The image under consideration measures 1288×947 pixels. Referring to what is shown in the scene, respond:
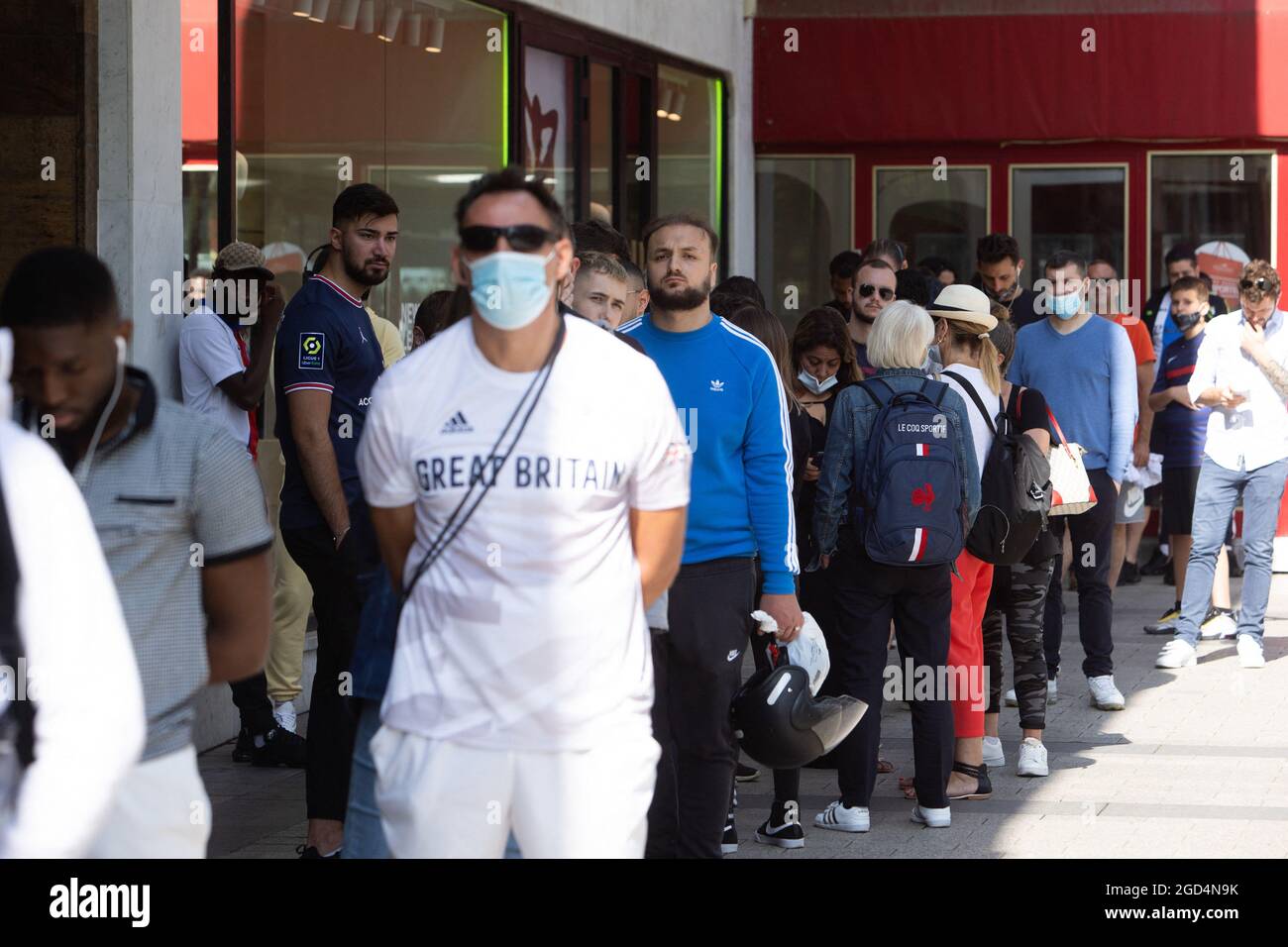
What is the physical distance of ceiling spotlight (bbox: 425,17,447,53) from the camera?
11.1 m

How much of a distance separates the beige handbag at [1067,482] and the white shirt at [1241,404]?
8.28 ft

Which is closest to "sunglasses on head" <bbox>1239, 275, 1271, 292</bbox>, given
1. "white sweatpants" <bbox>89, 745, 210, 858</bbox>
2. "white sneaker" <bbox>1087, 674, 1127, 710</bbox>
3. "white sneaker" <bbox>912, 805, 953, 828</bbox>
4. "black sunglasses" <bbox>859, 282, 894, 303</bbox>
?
"black sunglasses" <bbox>859, 282, 894, 303</bbox>

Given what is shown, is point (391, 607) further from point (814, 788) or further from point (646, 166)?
point (646, 166)

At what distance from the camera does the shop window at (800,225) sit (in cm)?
1672

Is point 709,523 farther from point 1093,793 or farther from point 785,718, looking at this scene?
point 1093,793

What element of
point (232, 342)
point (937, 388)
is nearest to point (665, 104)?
point (232, 342)

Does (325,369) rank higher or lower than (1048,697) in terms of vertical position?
higher

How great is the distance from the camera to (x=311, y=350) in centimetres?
610

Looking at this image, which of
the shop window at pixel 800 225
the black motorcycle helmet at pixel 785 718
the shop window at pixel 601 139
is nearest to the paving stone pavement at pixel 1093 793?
the black motorcycle helmet at pixel 785 718

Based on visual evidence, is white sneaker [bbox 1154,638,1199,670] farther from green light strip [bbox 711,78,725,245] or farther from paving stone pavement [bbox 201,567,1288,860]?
green light strip [bbox 711,78,725,245]

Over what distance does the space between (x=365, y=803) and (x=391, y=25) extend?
7.60m

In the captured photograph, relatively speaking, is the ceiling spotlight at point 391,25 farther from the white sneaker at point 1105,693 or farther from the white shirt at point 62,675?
the white shirt at point 62,675

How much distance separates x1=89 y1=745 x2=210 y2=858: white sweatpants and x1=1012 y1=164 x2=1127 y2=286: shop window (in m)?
13.6
